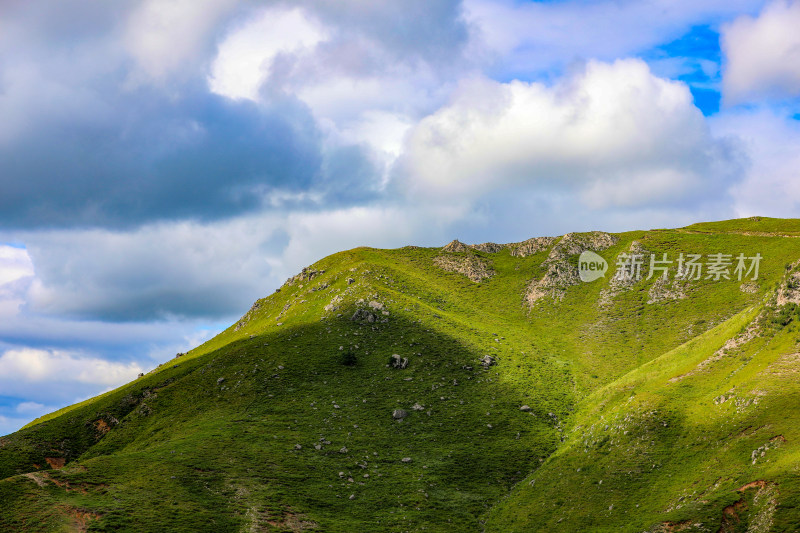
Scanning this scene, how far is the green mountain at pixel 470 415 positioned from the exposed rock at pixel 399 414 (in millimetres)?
711

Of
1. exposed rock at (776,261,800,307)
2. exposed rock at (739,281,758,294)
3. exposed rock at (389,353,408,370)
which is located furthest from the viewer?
exposed rock at (739,281,758,294)

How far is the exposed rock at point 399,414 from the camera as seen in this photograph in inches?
3275

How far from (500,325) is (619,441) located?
59.2 m

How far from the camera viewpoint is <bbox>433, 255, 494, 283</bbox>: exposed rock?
15300cm

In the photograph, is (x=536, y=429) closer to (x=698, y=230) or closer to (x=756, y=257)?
(x=756, y=257)

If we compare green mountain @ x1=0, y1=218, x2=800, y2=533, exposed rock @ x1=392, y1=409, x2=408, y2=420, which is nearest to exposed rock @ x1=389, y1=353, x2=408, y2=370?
green mountain @ x1=0, y1=218, x2=800, y2=533

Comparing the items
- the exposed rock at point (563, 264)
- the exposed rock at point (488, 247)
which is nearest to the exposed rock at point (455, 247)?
the exposed rock at point (488, 247)

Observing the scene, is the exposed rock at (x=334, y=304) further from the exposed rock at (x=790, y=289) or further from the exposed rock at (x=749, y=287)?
the exposed rock at (x=749, y=287)

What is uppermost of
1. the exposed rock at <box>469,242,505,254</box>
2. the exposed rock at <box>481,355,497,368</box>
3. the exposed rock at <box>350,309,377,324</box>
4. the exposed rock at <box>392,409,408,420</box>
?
the exposed rock at <box>469,242,505,254</box>

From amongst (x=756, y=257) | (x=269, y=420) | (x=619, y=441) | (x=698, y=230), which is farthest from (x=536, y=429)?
(x=698, y=230)

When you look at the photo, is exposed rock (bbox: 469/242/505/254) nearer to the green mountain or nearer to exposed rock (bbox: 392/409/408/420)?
the green mountain

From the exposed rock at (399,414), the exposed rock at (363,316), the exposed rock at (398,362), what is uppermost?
the exposed rock at (363,316)

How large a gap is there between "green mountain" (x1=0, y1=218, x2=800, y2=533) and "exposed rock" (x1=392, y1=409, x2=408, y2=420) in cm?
71

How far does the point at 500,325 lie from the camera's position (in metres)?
122
